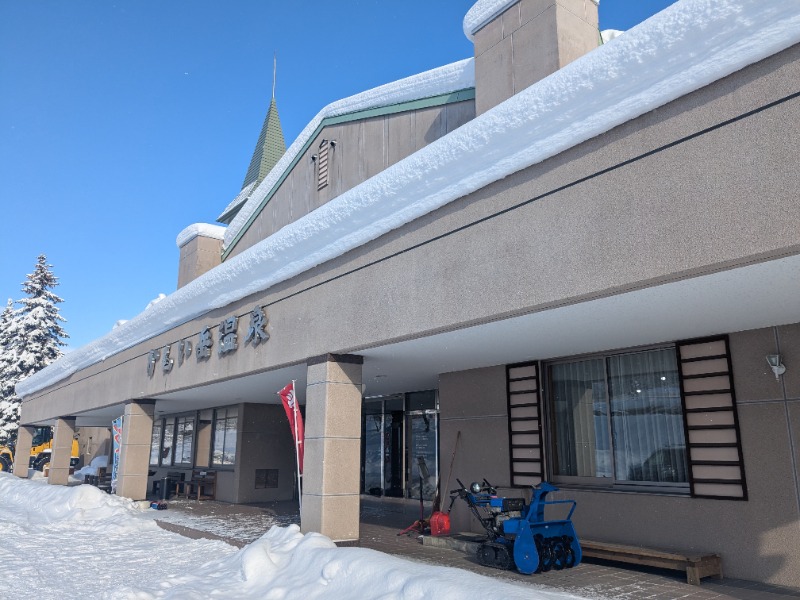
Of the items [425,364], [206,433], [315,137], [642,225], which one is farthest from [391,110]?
[206,433]

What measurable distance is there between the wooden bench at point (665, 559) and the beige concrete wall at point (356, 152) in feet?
21.3

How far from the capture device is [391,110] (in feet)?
35.7

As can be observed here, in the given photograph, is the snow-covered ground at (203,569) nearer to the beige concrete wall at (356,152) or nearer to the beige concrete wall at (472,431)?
the beige concrete wall at (472,431)

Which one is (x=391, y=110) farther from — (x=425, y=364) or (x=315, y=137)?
(x=425, y=364)

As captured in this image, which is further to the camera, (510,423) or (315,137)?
(315,137)

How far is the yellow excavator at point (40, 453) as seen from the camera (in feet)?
110

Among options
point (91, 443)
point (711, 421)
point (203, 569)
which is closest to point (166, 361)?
point (203, 569)

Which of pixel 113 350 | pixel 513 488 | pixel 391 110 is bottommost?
pixel 513 488

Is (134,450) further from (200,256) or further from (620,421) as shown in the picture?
(620,421)

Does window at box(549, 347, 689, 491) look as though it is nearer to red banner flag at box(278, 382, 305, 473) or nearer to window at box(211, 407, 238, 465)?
red banner flag at box(278, 382, 305, 473)

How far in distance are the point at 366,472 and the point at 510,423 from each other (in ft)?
28.6

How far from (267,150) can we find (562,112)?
1846 cm

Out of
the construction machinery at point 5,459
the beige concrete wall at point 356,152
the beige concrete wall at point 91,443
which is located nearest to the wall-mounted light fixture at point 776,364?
the beige concrete wall at point 356,152

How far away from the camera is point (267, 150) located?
22.8 meters
